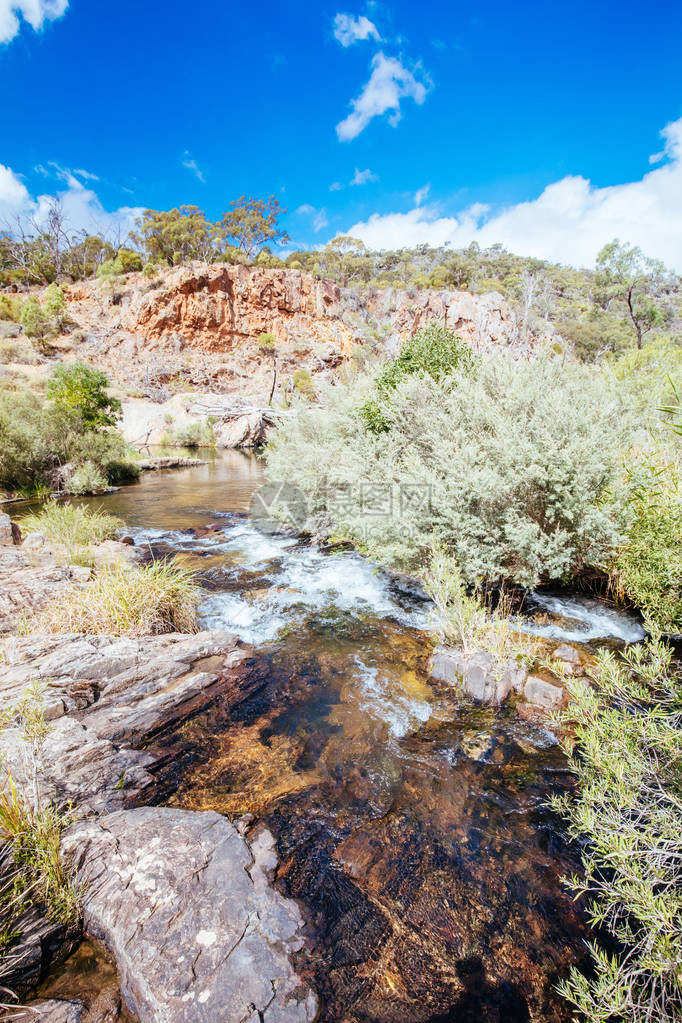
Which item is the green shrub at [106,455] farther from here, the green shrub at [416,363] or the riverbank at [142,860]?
the riverbank at [142,860]

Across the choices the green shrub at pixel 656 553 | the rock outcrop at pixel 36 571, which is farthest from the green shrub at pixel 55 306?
the green shrub at pixel 656 553

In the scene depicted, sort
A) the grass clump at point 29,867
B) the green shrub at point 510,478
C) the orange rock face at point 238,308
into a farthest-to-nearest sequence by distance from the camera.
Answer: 1. the orange rock face at point 238,308
2. the green shrub at point 510,478
3. the grass clump at point 29,867

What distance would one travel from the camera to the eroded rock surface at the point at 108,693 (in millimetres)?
3369

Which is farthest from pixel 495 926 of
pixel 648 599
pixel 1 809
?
pixel 648 599

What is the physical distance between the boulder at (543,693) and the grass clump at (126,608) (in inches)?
181

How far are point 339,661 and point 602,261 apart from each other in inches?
1234

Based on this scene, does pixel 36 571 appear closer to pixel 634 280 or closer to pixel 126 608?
pixel 126 608

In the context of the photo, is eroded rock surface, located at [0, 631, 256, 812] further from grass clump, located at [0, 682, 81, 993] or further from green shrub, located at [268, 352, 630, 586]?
green shrub, located at [268, 352, 630, 586]

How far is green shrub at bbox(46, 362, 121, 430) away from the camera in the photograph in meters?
19.8

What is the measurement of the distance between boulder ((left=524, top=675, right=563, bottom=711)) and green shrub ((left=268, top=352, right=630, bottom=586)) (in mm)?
1406

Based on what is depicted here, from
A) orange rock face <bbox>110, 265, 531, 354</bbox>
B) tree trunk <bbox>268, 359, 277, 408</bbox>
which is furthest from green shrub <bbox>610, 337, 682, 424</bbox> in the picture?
tree trunk <bbox>268, 359, 277, 408</bbox>

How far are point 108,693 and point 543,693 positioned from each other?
15.4ft

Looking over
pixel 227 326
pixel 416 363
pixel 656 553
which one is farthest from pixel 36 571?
pixel 227 326

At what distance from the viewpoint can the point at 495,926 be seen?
2590mm
